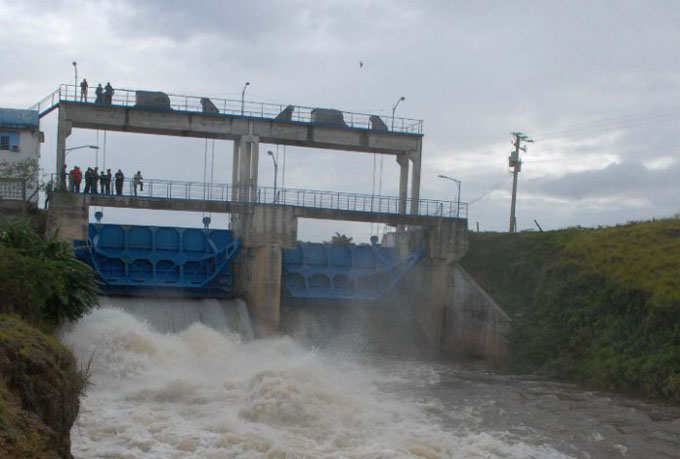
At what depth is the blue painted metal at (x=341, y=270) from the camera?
2592 centimetres

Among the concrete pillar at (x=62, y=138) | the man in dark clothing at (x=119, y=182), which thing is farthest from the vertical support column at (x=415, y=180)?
the concrete pillar at (x=62, y=138)

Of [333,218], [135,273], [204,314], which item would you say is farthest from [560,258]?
[135,273]

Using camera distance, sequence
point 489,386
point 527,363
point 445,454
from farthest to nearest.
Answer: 1. point 527,363
2. point 489,386
3. point 445,454

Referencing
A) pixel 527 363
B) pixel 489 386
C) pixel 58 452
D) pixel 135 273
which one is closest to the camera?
pixel 58 452

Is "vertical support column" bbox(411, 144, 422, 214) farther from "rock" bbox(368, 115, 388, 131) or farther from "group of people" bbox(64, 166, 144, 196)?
"group of people" bbox(64, 166, 144, 196)

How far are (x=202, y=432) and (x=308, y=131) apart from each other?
52.2 ft

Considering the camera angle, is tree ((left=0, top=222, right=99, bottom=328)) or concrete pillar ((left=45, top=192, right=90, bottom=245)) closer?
tree ((left=0, top=222, right=99, bottom=328))

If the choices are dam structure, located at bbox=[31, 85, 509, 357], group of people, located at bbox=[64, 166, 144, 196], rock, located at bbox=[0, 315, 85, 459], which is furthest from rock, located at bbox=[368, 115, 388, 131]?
rock, located at bbox=[0, 315, 85, 459]

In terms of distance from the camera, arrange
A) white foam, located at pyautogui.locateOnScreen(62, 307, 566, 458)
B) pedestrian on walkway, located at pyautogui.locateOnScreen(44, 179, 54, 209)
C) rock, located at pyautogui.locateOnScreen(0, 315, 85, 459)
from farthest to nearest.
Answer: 1. pedestrian on walkway, located at pyautogui.locateOnScreen(44, 179, 54, 209)
2. white foam, located at pyautogui.locateOnScreen(62, 307, 566, 458)
3. rock, located at pyautogui.locateOnScreen(0, 315, 85, 459)

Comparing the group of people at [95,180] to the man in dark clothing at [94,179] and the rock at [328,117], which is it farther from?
the rock at [328,117]

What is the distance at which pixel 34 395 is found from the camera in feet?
27.3

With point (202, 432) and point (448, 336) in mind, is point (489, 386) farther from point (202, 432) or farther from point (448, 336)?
point (202, 432)

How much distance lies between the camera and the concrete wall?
23578 mm

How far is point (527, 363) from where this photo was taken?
2209 centimetres
